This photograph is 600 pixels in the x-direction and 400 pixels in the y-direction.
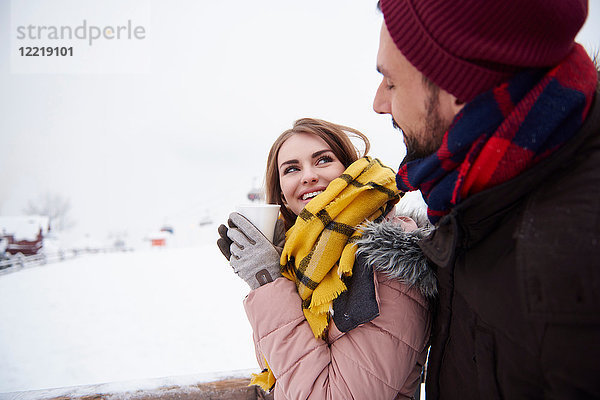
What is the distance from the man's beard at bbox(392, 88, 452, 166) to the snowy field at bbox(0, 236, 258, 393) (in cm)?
399

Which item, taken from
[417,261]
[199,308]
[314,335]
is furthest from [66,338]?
[417,261]

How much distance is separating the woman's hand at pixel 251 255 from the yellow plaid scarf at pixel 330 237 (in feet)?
0.20

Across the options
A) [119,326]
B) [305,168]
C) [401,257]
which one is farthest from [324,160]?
[119,326]

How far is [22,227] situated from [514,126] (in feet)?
73.7

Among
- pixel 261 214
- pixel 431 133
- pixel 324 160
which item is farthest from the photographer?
pixel 324 160

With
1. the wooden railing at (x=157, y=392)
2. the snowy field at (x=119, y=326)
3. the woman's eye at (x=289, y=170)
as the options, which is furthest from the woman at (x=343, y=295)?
the snowy field at (x=119, y=326)

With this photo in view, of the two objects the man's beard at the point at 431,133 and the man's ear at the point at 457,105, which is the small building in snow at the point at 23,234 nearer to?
the man's beard at the point at 431,133

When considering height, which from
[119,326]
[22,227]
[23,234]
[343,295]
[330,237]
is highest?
[330,237]

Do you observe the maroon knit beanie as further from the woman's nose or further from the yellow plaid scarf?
Answer: the woman's nose

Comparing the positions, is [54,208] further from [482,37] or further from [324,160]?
[482,37]

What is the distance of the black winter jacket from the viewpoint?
0.52 meters

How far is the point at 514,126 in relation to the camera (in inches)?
25.3

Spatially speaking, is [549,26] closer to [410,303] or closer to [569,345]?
[569,345]

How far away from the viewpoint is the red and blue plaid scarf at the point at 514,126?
62 cm
